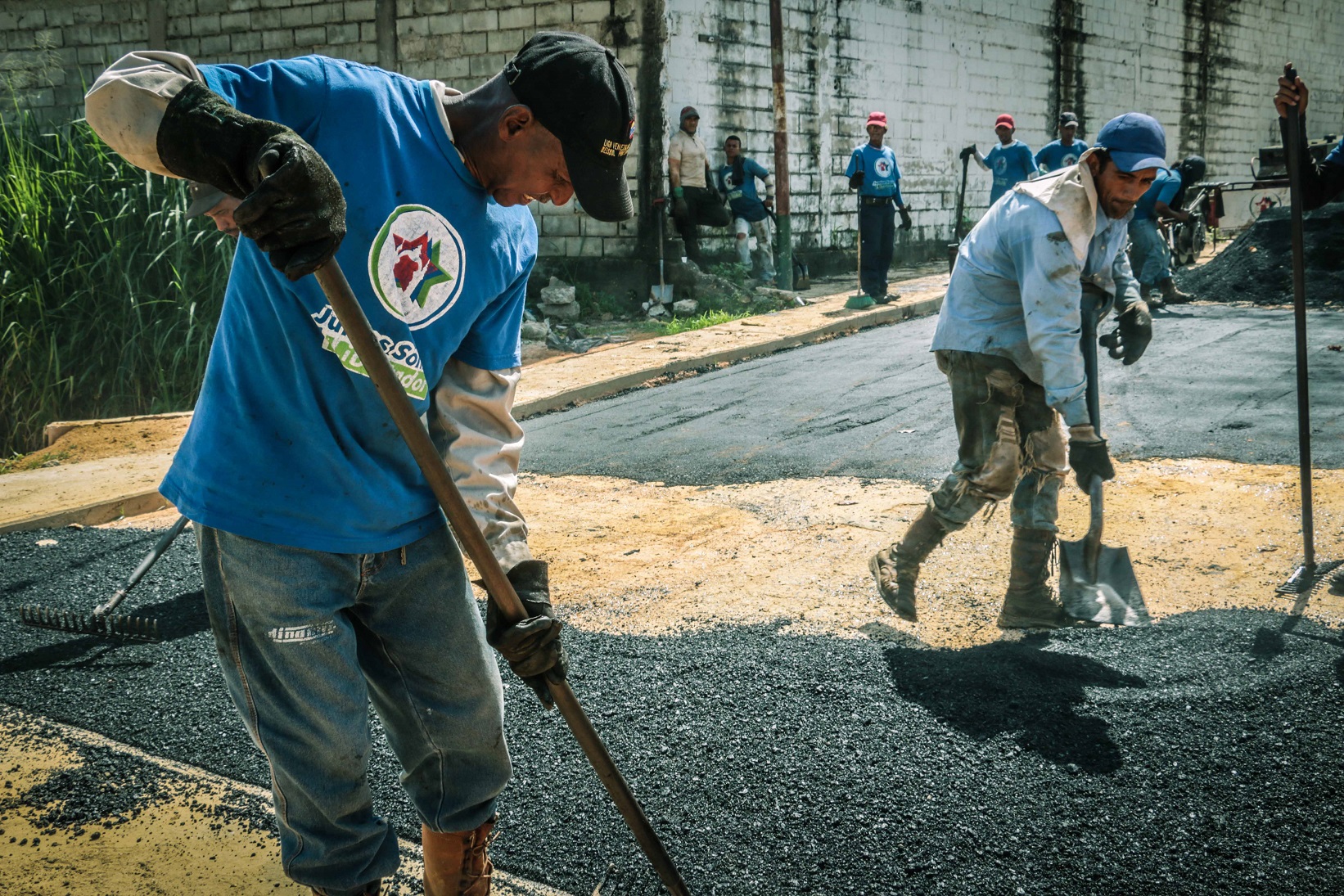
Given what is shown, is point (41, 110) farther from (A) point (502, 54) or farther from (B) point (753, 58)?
(B) point (753, 58)

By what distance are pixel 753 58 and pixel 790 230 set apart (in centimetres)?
211

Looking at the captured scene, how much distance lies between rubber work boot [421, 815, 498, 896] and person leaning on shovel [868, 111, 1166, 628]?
2.21 metres

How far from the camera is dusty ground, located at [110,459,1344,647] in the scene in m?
4.03

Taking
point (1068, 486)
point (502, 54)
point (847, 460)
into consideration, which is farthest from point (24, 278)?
point (1068, 486)

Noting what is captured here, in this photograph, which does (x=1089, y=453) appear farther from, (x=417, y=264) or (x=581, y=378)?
(x=581, y=378)

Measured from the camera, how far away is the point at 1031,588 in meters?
3.96

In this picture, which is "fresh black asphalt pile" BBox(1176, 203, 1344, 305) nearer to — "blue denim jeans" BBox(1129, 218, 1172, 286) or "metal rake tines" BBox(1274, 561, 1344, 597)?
"blue denim jeans" BBox(1129, 218, 1172, 286)

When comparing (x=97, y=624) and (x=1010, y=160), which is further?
(x=1010, y=160)

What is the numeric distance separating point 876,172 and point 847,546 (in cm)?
808

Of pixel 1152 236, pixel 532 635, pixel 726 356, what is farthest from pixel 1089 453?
pixel 1152 236

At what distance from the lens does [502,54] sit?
12.5 meters

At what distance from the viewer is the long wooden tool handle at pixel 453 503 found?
64.6 inches

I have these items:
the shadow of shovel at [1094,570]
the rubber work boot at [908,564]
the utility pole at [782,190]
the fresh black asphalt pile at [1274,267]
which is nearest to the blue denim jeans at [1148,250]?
the fresh black asphalt pile at [1274,267]

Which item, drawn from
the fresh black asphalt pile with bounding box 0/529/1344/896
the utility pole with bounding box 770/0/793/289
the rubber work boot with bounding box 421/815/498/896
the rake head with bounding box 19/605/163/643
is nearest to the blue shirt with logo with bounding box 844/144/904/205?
the utility pole with bounding box 770/0/793/289
